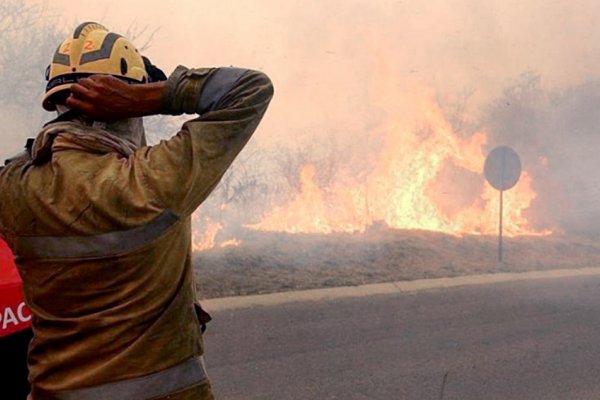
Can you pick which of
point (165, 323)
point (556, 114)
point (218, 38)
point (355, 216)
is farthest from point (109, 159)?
point (556, 114)

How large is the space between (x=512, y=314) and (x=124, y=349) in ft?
18.2

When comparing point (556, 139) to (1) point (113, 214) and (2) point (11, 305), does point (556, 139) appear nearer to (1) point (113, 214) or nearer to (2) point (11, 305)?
(2) point (11, 305)

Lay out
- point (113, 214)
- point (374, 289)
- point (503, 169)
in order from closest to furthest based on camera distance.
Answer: point (113, 214) < point (374, 289) < point (503, 169)

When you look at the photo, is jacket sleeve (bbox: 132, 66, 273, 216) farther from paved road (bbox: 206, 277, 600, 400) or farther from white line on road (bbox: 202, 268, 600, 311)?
white line on road (bbox: 202, 268, 600, 311)

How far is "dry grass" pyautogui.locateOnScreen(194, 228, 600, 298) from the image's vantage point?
745cm

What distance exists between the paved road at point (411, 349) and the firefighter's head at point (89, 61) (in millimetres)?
2961

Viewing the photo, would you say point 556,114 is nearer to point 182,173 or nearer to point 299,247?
point 299,247

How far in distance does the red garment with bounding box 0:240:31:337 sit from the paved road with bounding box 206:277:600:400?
2.18 m

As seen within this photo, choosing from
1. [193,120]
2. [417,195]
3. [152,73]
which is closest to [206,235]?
[417,195]

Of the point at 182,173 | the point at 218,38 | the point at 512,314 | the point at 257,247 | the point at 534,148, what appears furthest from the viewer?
the point at 534,148

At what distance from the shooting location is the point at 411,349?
16.3 feet

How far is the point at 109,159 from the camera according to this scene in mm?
1258

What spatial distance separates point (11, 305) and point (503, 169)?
946cm

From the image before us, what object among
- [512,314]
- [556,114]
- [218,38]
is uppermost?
[218,38]
